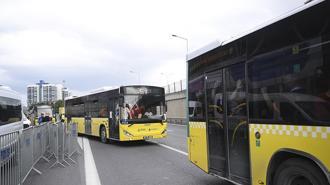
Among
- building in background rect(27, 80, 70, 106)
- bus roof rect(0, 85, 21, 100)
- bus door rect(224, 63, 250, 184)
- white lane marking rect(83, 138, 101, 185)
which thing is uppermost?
building in background rect(27, 80, 70, 106)

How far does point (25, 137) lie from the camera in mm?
9109

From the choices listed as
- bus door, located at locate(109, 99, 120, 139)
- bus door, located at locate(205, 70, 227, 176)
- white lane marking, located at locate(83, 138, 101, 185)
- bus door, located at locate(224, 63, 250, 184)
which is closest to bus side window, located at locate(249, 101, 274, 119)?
bus door, located at locate(224, 63, 250, 184)

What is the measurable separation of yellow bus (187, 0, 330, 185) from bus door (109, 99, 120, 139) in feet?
34.2

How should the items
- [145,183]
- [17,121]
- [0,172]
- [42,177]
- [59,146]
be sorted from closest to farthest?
[0,172], [145,183], [42,177], [59,146], [17,121]

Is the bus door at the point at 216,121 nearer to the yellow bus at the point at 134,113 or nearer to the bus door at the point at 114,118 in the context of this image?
the yellow bus at the point at 134,113

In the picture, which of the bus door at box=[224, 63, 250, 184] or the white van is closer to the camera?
the bus door at box=[224, 63, 250, 184]

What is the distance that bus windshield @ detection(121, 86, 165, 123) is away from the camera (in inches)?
681

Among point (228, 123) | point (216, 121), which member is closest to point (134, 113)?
point (216, 121)

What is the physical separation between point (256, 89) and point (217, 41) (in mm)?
1753

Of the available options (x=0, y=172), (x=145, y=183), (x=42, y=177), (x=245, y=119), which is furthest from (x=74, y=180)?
(x=245, y=119)

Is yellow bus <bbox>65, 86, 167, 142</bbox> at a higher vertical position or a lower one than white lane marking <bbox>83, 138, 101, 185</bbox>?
higher

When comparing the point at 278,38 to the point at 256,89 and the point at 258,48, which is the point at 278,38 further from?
the point at 256,89

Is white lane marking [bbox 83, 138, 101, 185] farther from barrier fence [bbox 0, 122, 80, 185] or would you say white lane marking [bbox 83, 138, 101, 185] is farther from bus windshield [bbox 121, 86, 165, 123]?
bus windshield [bbox 121, 86, 165, 123]

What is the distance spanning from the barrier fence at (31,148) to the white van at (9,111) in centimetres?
107
